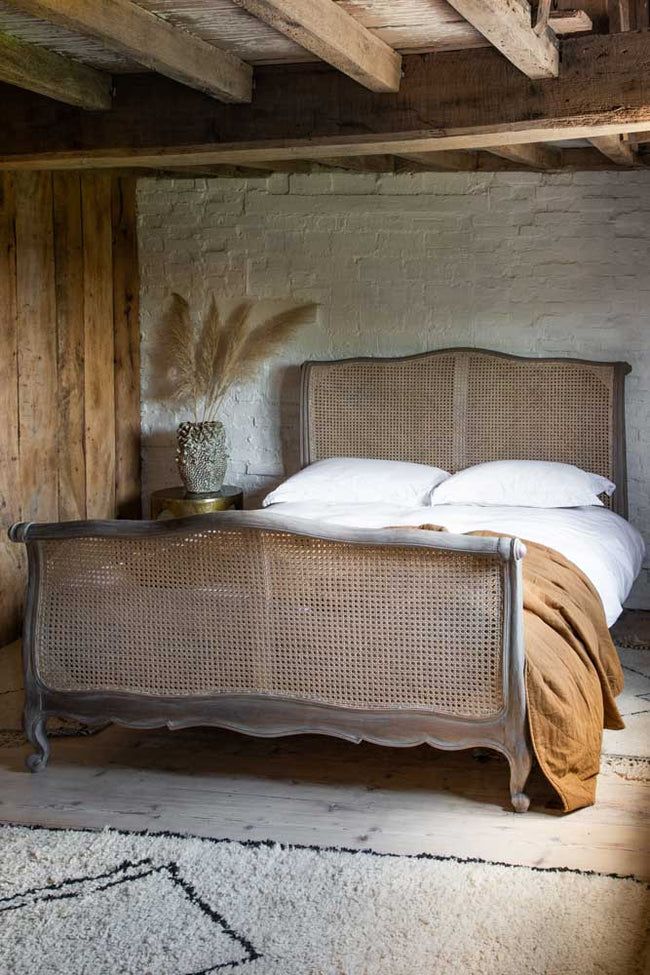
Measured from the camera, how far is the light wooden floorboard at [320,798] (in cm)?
291

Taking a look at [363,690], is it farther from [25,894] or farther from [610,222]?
[610,222]

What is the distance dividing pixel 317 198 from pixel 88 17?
267 centimetres

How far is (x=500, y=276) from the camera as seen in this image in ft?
17.2

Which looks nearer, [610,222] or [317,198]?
[610,222]

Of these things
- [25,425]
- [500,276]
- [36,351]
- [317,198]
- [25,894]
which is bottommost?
[25,894]

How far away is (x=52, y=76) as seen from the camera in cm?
352

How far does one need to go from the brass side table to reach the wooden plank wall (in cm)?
32

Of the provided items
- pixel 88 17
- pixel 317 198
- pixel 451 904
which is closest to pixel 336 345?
pixel 317 198

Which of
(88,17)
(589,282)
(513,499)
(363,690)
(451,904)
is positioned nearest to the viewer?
(451,904)

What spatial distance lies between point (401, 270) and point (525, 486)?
1.26 metres

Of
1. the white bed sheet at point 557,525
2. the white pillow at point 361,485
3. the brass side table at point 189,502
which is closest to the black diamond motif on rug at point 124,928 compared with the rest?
the white bed sheet at point 557,525

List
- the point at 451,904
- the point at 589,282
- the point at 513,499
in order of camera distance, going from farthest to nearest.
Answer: the point at 589,282 < the point at 513,499 < the point at 451,904

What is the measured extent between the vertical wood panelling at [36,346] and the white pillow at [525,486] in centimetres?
166

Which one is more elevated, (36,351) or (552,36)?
(552,36)
